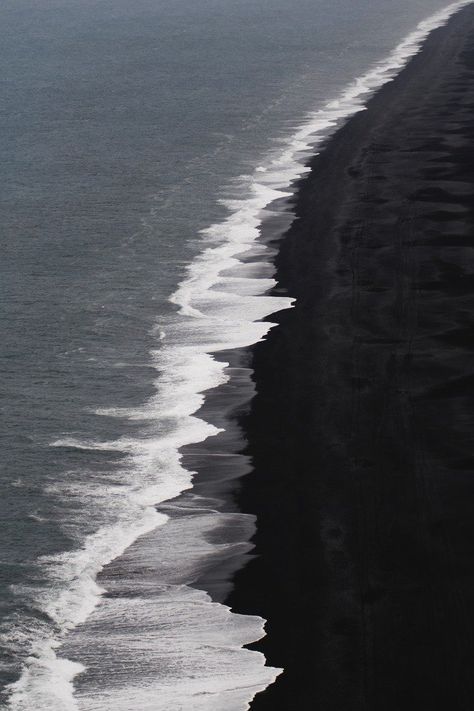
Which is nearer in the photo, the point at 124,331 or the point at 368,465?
the point at 368,465

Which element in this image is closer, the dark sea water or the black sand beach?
the black sand beach

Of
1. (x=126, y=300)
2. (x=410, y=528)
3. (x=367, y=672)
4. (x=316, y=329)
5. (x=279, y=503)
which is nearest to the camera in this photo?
(x=367, y=672)

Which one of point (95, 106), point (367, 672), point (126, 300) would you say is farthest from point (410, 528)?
point (95, 106)

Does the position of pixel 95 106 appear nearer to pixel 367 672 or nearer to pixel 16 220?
pixel 16 220

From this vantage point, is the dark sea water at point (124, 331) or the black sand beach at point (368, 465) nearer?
the black sand beach at point (368, 465)
